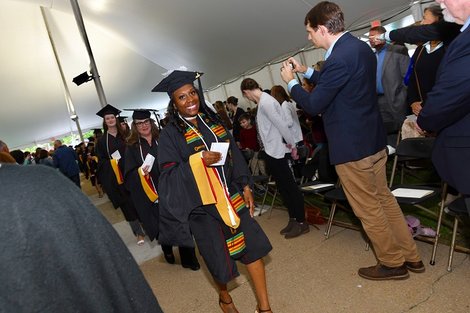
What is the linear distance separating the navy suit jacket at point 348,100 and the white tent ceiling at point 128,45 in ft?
11.8

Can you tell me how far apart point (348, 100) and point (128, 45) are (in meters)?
16.5

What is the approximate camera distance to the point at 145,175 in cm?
364

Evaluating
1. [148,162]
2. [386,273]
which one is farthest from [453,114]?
[148,162]

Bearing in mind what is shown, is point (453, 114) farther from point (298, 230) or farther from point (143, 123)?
point (143, 123)

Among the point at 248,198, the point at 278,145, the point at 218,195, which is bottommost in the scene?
the point at 248,198

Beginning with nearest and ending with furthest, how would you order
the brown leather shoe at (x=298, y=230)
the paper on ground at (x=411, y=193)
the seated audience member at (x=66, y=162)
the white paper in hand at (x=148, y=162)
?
the paper on ground at (x=411, y=193), the white paper in hand at (x=148, y=162), the brown leather shoe at (x=298, y=230), the seated audience member at (x=66, y=162)

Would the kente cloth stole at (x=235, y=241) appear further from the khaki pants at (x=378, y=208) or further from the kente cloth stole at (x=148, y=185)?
the kente cloth stole at (x=148, y=185)

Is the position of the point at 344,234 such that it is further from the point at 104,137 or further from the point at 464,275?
the point at 104,137

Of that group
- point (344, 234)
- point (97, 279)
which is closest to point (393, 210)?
point (344, 234)

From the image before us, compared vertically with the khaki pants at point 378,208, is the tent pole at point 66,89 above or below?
above

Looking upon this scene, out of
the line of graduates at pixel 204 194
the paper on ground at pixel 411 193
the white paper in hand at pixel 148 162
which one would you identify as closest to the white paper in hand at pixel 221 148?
the line of graduates at pixel 204 194

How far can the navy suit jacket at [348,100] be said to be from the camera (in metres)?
2.24

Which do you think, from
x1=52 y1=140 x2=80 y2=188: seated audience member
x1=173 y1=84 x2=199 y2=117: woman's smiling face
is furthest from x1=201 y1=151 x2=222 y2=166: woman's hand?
x1=52 y1=140 x2=80 y2=188: seated audience member

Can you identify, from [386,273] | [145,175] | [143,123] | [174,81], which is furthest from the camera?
[143,123]
